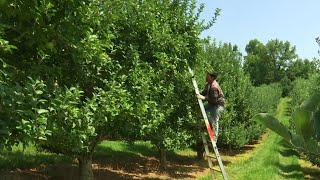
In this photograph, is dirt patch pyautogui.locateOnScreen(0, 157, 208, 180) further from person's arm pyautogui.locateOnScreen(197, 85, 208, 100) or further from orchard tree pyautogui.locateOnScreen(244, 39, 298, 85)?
orchard tree pyautogui.locateOnScreen(244, 39, 298, 85)

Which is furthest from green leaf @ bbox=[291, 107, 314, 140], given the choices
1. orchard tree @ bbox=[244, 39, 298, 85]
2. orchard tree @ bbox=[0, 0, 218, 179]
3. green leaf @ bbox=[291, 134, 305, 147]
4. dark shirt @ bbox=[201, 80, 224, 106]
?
orchard tree @ bbox=[244, 39, 298, 85]

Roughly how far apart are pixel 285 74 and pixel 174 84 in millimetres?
108185

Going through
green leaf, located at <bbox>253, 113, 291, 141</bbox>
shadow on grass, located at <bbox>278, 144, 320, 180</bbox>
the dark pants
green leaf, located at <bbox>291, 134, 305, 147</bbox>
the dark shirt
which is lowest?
shadow on grass, located at <bbox>278, 144, 320, 180</bbox>

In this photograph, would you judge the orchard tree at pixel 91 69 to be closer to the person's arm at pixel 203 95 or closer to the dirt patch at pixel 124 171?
the person's arm at pixel 203 95

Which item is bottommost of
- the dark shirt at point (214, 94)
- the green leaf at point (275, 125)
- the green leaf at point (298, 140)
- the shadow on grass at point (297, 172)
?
the shadow on grass at point (297, 172)

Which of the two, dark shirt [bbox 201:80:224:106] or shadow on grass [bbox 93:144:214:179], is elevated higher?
dark shirt [bbox 201:80:224:106]

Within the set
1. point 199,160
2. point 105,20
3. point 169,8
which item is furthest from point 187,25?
point 199,160

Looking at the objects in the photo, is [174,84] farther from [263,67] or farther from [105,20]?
[263,67]

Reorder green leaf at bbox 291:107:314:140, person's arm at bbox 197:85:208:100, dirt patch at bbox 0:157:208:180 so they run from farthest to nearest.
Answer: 1. dirt patch at bbox 0:157:208:180
2. person's arm at bbox 197:85:208:100
3. green leaf at bbox 291:107:314:140

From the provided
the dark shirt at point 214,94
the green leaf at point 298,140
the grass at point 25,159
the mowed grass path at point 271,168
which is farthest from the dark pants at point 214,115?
the green leaf at point 298,140

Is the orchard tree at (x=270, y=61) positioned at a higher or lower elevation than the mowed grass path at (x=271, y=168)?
higher

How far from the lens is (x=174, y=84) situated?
11266mm

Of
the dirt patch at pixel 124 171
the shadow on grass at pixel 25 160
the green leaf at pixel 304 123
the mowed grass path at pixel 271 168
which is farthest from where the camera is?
the mowed grass path at pixel 271 168

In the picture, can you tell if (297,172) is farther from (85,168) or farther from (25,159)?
(25,159)
